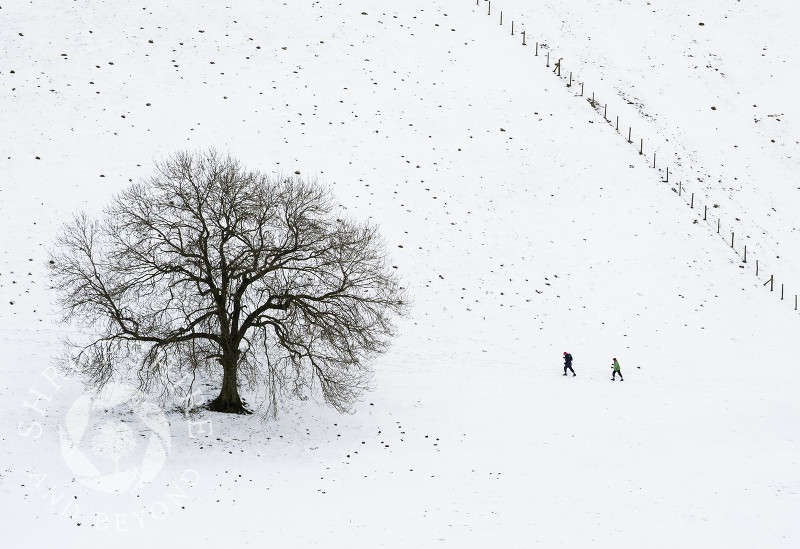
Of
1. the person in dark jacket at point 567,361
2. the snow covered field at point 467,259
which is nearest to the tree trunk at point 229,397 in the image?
the snow covered field at point 467,259

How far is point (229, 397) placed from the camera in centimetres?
2489

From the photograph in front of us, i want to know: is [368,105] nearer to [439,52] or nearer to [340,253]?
[439,52]

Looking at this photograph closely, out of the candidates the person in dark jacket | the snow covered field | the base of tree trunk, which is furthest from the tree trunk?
the person in dark jacket

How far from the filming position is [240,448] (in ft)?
76.5

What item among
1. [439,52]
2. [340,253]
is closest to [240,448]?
[340,253]

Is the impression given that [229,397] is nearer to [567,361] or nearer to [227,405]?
[227,405]

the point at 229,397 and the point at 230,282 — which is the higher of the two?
the point at 230,282

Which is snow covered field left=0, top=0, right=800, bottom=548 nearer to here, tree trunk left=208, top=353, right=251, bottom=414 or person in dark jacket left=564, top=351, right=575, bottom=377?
person in dark jacket left=564, top=351, right=575, bottom=377

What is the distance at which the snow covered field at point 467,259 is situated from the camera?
21.4 m

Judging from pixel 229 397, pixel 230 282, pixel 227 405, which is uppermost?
pixel 230 282

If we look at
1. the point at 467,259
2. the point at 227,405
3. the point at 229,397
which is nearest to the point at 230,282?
the point at 229,397

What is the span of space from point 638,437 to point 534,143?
19.8 metres

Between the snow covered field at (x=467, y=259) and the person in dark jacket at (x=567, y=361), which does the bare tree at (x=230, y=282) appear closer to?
the snow covered field at (x=467, y=259)

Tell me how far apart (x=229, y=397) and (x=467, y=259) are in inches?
554
